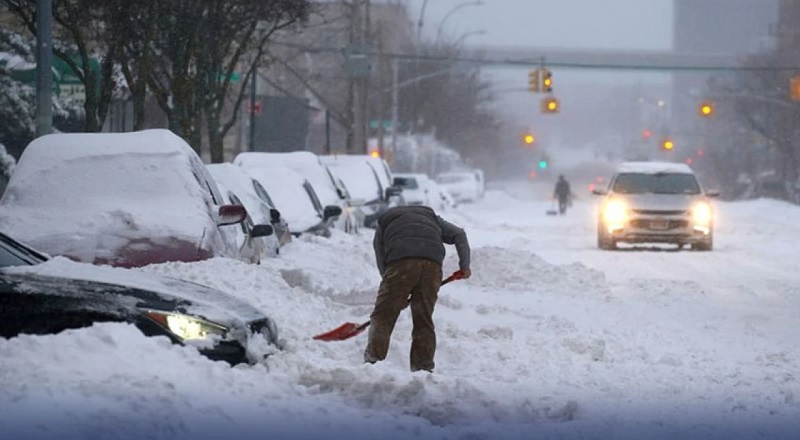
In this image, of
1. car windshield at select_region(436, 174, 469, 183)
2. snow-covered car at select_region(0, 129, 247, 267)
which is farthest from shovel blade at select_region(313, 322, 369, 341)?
car windshield at select_region(436, 174, 469, 183)

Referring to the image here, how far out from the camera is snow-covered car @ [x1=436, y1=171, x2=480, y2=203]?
66.4m

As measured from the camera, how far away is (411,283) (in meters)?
11.2

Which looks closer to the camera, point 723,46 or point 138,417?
point 138,417

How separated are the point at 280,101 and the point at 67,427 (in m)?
44.2

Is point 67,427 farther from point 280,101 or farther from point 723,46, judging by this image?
point 723,46

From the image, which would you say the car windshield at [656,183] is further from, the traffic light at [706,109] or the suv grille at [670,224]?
the traffic light at [706,109]

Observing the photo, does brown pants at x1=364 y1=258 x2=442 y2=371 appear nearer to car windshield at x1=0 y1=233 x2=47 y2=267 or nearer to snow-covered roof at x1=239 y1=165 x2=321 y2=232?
car windshield at x1=0 y1=233 x2=47 y2=267

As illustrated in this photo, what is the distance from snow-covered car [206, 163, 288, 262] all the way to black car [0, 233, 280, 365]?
677 centimetres

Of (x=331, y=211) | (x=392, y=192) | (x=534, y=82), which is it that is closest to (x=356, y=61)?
(x=534, y=82)

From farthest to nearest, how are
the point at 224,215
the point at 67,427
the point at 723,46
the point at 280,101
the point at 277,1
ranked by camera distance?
Result: 1. the point at 723,46
2. the point at 280,101
3. the point at 277,1
4. the point at 224,215
5. the point at 67,427

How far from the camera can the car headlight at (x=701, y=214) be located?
2900 cm

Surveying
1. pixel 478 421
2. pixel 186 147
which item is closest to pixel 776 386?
pixel 478 421

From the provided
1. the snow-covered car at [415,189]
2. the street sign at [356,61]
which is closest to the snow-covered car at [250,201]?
the street sign at [356,61]

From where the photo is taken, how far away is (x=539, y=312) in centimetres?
1642
